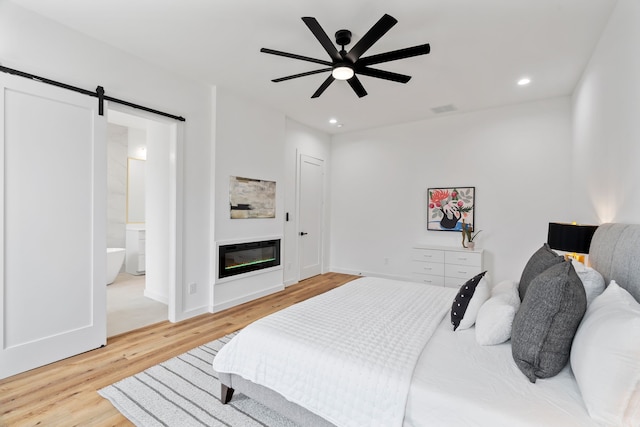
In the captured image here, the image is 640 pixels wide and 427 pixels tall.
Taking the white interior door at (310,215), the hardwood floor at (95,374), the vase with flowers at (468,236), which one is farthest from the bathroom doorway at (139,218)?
the vase with flowers at (468,236)

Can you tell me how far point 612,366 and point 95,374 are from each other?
315 centimetres

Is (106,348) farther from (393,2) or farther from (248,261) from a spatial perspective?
(393,2)

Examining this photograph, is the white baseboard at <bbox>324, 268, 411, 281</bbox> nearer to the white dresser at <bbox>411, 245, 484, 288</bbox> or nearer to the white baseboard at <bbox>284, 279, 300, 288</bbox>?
the white dresser at <bbox>411, 245, 484, 288</bbox>

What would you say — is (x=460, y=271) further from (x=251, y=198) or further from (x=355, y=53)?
(x=355, y=53)

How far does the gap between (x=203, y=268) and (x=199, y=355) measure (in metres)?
1.29

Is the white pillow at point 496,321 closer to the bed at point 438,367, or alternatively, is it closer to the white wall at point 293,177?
the bed at point 438,367

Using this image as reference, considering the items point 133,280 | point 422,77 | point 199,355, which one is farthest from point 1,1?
point 133,280

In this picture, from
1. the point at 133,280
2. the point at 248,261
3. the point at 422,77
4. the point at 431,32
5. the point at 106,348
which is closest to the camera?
the point at 431,32

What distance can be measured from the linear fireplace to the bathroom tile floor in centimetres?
89

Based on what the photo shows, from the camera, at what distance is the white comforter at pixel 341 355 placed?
1.38 m

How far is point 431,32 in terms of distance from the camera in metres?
2.61

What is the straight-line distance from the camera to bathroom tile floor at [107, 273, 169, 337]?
10.9 ft

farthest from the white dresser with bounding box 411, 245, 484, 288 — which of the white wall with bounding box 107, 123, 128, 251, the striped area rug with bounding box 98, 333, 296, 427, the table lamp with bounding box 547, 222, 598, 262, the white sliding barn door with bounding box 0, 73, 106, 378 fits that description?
the white wall with bounding box 107, 123, 128, 251

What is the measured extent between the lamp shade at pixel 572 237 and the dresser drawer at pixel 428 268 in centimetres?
207
